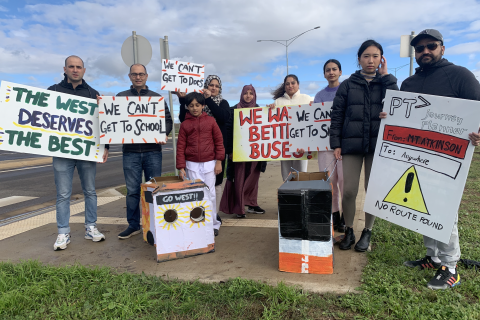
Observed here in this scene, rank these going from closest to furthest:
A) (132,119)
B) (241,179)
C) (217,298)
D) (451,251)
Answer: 1. (217,298)
2. (451,251)
3. (132,119)
4. (241,179)

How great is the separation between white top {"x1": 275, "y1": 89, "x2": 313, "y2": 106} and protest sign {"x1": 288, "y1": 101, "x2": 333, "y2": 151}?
0.56 ft

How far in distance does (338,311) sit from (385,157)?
161 centimetres

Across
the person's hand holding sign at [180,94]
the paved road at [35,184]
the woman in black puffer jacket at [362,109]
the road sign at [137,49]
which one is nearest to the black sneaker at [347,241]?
the woman in black puffer jacket at [362,109]

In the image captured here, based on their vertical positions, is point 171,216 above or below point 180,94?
below

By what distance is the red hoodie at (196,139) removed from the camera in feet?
Result: 13.9

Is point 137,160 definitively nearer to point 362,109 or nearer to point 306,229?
point 306,229

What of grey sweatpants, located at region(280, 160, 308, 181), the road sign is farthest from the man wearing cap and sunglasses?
the road sign

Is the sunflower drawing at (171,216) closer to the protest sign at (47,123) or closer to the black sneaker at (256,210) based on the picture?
the protest sign at (47,123)

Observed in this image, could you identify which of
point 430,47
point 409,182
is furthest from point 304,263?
point 430,47

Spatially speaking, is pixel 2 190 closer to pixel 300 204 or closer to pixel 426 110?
pixel 300 204

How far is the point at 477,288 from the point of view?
2.77 metres

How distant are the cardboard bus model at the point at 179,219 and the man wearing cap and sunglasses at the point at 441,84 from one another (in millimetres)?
2155

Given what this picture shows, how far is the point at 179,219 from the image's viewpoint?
362 cm

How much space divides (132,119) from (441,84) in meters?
3.40
